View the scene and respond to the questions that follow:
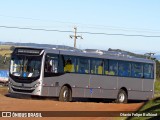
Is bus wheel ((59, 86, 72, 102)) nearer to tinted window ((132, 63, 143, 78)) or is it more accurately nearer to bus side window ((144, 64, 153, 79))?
tinted window ((132, 63, 143, 78))

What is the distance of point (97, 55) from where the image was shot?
27703 millimetres

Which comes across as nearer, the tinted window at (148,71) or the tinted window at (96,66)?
the tinted window at (96,66)

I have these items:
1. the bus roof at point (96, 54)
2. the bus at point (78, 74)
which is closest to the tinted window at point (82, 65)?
the bus at point (78, 74)

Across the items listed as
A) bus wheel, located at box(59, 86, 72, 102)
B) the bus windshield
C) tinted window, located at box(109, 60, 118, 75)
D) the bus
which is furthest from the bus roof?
bus wheel, located at box(59, 86, 72, 102)

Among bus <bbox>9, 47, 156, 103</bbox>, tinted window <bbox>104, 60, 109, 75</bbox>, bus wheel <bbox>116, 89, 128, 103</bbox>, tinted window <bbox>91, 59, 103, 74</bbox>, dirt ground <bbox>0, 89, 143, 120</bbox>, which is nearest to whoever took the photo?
dirt ground <bbox>0, 89, 143, 120</bbox>

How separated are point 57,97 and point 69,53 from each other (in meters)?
2.55

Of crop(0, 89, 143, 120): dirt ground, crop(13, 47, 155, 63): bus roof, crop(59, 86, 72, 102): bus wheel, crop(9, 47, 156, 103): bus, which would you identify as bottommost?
crop(0, 89, 143, 120): dirt ground

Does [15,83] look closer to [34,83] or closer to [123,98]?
[34,83]

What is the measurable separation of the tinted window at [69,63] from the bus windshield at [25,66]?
1.85 m

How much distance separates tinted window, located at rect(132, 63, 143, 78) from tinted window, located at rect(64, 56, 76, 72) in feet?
17.0

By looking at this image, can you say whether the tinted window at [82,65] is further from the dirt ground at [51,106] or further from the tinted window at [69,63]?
the dirt ground at [51,106]

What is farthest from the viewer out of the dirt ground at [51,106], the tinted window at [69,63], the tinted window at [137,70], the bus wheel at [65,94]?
the tinted window at [137,70]

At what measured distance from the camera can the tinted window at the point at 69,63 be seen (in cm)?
2559

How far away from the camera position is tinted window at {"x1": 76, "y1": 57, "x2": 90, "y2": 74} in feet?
86.1
